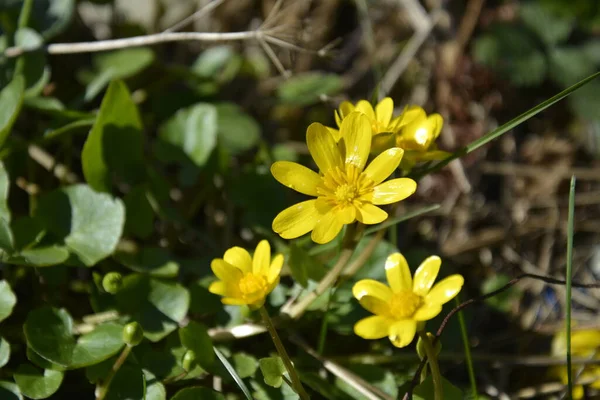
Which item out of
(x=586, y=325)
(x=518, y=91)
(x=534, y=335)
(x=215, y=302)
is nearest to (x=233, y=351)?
(x=215, y=302)

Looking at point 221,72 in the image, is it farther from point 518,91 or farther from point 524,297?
point 524,297

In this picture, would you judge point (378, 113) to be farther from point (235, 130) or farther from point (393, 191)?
point (235, 130)

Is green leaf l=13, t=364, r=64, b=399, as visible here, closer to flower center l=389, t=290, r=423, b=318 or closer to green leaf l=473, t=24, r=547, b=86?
flower center l=389, t=290, r=423, b=318

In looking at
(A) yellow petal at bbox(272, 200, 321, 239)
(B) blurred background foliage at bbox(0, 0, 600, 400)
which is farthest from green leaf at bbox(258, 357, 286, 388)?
(A) yellow petal at bbox(272, 200, 321, 239)

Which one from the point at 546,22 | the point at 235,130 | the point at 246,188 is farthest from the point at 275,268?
the point at 546,22

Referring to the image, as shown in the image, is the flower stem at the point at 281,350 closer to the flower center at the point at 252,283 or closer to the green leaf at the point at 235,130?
the flower center at the point at 252,283

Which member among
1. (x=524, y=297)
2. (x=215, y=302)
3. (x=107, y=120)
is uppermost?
(x=107, y=120)
